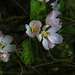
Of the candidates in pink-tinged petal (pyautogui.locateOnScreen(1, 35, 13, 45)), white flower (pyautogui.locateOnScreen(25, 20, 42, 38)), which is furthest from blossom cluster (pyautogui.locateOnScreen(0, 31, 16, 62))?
white flower (pyautogui.locateOnScreen(25, 20, 42, 38))

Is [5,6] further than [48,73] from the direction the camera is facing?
Yes

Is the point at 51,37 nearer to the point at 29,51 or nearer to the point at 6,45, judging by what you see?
the point at 29,51

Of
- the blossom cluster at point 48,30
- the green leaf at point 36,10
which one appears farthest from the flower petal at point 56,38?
the green leaf at point 36,10

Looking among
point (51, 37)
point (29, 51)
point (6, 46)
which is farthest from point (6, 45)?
point (51, 37)

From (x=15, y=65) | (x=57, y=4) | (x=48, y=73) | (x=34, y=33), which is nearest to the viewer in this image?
(x=34, y=33)

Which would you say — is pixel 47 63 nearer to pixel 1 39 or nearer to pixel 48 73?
pixel 48 73

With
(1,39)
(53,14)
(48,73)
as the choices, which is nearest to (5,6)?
(48,73)
